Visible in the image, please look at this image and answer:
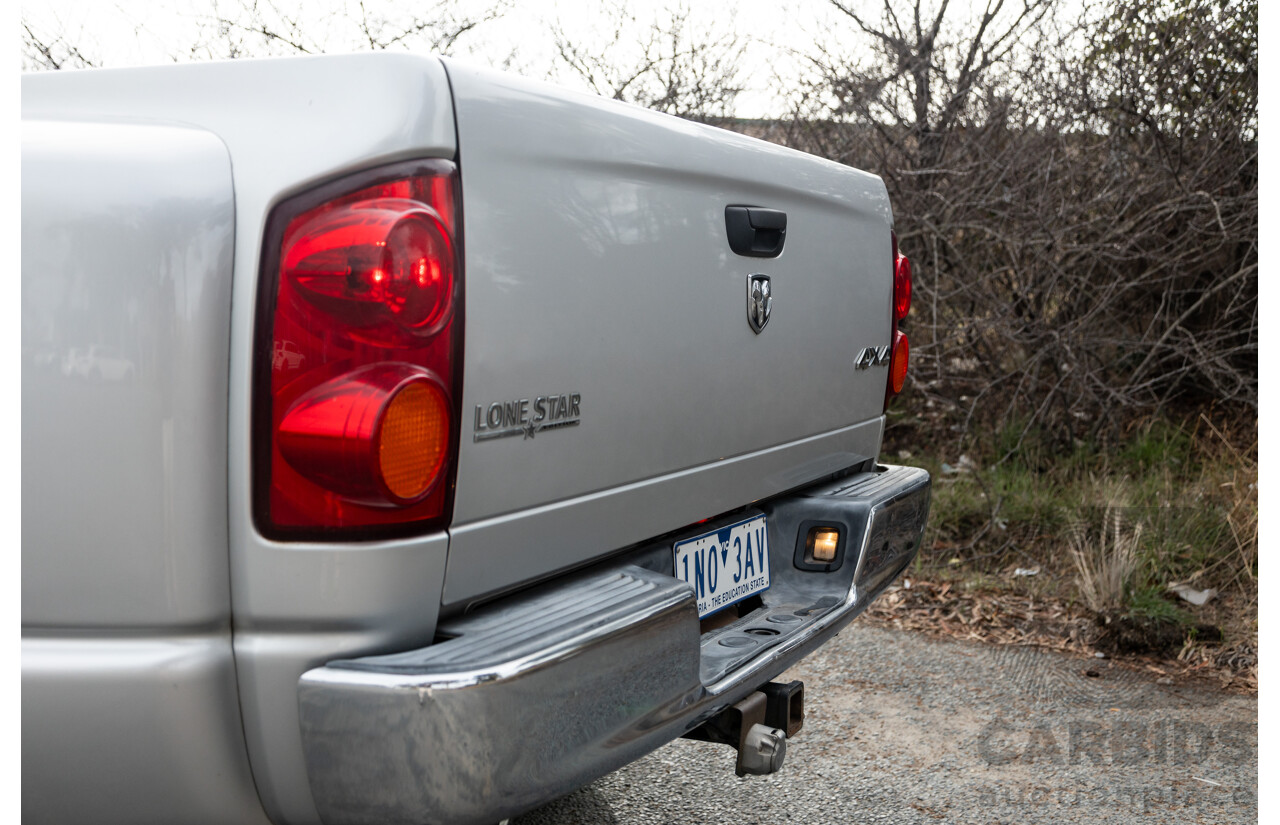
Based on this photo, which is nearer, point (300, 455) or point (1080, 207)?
point (300, 455)

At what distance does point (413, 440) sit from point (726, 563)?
3.37 feet

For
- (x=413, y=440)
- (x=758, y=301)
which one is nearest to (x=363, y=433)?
(x=413, y=440)

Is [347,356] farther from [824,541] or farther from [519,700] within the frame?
[824,541]

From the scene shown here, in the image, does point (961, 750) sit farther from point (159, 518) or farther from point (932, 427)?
point (932, 427)

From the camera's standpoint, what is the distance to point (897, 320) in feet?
10.2

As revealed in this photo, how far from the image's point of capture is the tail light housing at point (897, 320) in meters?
3.09

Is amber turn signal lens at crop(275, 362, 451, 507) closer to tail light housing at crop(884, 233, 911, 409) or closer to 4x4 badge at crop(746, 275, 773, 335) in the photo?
4x4 badge at crop(746, 275, 773, 335)

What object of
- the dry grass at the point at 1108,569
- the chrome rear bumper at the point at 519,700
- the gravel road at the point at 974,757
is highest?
the chrome rear bumper at the point at 519,700

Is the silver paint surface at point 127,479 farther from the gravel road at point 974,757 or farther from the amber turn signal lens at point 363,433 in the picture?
the gravel road at point 974,757

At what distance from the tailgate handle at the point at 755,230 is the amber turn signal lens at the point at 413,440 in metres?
0.89

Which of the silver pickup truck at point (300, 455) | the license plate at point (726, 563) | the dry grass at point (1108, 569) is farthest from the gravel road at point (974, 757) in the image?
the silver pickup truck at point (300, 455)

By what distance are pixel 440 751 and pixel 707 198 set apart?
1.21 m

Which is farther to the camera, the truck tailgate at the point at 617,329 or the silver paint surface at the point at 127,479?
the truck tailgate at the point at 617,329

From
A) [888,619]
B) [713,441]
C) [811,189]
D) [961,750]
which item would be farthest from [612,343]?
[888,619]
